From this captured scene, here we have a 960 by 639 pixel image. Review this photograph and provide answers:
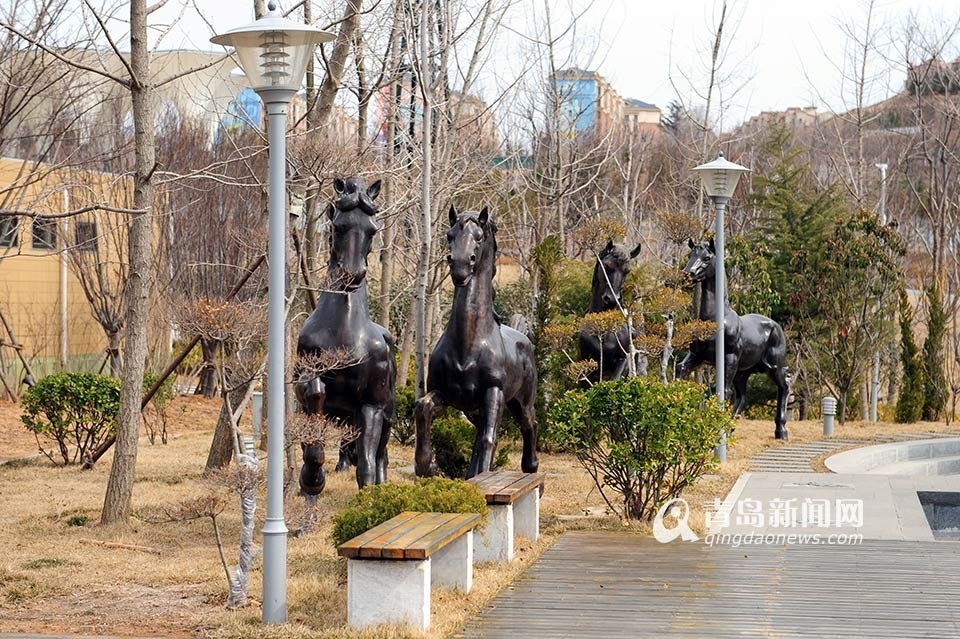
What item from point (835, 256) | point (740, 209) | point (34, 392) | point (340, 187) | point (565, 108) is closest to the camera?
point (340, 187)

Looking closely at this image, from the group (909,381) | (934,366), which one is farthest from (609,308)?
(934,366)

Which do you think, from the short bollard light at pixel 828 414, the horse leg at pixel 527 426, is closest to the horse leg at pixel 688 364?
the short bollard light at pixel 828 414

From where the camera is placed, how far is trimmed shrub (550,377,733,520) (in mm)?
10820

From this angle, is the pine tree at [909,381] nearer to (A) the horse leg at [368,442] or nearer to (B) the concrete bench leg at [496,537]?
(A) the horse leg at [368,442]

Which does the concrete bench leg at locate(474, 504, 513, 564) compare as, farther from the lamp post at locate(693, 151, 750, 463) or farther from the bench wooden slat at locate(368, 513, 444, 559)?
the lamp post at locate(693, 151, 750, 463)

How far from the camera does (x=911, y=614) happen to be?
298 inches

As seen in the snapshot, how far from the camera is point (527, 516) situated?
10.3 meters

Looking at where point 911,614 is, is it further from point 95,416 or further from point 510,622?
point 95,416

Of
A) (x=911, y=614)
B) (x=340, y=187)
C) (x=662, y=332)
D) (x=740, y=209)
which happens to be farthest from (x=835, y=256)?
(x=911, y=614)

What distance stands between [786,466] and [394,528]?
370 inches

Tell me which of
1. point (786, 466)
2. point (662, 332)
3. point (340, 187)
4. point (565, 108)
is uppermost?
point (565, 108)

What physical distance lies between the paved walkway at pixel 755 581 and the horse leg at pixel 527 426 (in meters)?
2.27

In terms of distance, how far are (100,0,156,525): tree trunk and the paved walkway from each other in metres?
3.81

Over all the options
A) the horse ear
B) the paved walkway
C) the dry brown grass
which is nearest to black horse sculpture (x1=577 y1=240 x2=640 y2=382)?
the dry brown grass
